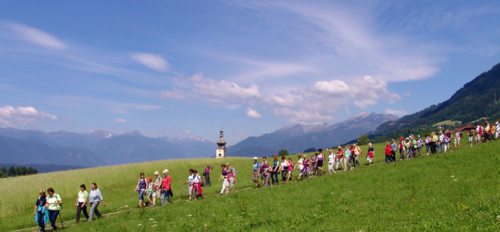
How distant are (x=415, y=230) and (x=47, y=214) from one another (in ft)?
71.0

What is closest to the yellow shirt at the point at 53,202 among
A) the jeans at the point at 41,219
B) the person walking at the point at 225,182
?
the jeans at the point at 41,219

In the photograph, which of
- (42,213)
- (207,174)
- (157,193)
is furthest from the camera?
(207,174)

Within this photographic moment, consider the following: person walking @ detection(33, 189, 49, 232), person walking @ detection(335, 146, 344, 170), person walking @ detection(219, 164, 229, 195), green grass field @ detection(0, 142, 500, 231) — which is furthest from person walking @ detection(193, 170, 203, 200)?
person walking @ detection(335, 146, 344, 170)

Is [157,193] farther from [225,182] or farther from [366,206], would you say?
[366,206]

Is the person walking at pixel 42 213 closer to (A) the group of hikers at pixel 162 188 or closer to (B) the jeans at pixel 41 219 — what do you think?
(B) the jeans at pixel 41 219

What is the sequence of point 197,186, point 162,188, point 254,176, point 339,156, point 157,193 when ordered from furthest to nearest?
point 339,156, point 254,176, point 157,193, point 197,186, point 162,188

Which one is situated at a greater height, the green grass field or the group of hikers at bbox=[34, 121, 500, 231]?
the group of hikers at bbox=[34, 121, 500, 231]

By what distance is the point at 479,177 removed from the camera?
928 inches

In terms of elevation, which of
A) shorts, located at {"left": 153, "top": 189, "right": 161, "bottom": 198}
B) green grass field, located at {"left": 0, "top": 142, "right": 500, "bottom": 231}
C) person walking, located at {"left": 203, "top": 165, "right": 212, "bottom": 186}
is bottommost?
green grass field, located at {"left": 0, "top": 142, "right": 500, "bottom": 231}

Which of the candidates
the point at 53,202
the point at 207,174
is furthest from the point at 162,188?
the point at 207,174

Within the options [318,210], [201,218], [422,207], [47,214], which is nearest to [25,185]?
[47,214]

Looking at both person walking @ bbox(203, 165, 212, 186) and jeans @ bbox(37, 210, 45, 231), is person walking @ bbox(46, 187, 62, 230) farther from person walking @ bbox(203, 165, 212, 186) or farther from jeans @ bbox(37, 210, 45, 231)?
person walking @ bbox(203, 165, 212, 186)

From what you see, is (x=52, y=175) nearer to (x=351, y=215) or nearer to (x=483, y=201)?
(x=351, y=215)

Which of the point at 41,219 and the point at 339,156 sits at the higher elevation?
the point at 339,156
